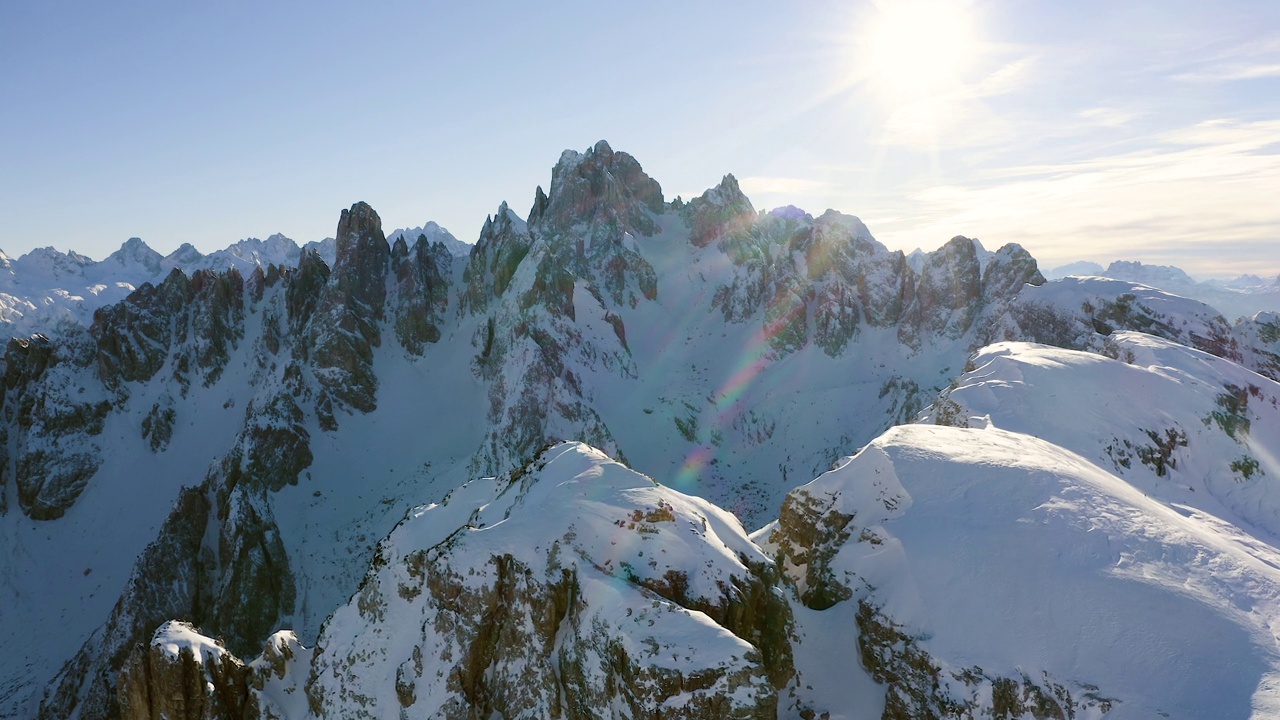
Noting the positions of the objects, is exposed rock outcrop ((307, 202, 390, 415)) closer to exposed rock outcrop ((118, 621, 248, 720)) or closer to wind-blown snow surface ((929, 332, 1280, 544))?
exposed rock outcrop ((118, 621, 248, 720))

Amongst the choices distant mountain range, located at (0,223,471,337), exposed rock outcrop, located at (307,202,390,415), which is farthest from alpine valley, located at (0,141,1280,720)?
distant mountain range, located at (0,223,471,337)

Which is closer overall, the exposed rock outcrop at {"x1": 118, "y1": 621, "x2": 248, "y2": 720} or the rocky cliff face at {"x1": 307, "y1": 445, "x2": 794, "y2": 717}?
the rocky cliff face at {"x1": 307, "y1": 445, "x2": 794, "y2": 717}

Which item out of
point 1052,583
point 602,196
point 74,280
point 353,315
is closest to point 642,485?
point 1052,583

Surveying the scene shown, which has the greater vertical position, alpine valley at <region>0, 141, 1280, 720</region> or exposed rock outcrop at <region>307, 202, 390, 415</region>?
exposed rock outcrop at <region>307, 202, 390, 415</region>

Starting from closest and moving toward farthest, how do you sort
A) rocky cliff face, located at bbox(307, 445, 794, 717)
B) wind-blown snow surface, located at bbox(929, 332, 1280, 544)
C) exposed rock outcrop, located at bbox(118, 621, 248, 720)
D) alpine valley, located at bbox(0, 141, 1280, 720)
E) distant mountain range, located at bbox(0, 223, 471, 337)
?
1. rocky cliff face, located at bbox(307, 445, 794, 717)
2. alpine valley, located at bbox(0, 141, 1280, 720)
3. exposed rock outcrop, located at bbox(118, 621, 248, 720)
4. wind-blown snow surface, located at bbox(929, 332, 1280, 544)
5. distant mountain range, located at bbox(0, 223, 471, 337)

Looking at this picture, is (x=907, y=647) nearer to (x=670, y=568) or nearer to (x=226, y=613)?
(x=670, y=568)

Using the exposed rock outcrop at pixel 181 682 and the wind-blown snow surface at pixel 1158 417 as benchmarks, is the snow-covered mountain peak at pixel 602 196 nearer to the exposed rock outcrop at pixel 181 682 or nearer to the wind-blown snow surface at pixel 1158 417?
the wind-blown snow surface at pixel 1158 417

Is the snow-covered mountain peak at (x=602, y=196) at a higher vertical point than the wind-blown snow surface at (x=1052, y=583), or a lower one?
higher

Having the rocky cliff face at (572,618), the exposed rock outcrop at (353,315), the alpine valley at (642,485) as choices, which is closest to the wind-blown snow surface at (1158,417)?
the alpine valley at (642,485)
